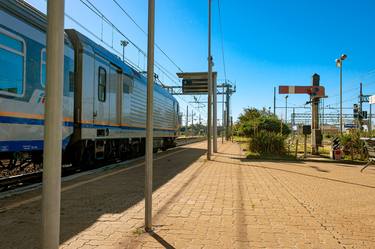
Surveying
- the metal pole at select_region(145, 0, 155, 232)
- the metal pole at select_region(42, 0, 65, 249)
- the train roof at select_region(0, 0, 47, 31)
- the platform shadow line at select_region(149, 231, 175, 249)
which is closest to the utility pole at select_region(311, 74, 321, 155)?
the train roof at select_region(0, 0, 47, 31)

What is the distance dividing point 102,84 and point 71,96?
2.03 metres

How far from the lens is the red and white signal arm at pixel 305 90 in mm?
19297

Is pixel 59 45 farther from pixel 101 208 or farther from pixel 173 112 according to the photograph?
pixel 173 112

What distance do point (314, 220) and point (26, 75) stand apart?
5.85 metres

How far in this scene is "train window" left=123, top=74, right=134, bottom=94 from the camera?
13.5 meters

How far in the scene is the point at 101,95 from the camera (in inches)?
439

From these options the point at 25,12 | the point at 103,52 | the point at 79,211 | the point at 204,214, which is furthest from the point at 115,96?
the point at 204,214

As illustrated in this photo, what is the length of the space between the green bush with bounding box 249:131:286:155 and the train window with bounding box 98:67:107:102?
31.6 ft

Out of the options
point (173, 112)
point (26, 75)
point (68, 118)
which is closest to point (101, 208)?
point (26, 75)

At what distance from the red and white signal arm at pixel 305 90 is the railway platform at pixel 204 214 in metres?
10.6

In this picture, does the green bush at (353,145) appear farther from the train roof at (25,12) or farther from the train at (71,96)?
the train roof at (25,12)

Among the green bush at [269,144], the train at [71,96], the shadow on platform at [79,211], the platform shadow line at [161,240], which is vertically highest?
the train at [71,96]

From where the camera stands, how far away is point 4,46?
665 cm

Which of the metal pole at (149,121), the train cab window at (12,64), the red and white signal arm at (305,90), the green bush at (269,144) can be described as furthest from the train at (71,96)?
the red and white signal arm at (305,90)
